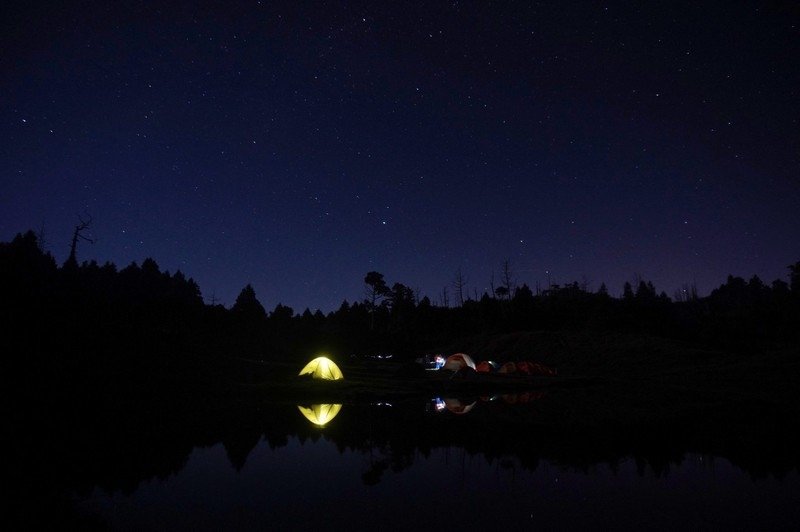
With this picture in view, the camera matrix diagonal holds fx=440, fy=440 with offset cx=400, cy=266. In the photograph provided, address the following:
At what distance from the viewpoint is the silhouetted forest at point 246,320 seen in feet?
115

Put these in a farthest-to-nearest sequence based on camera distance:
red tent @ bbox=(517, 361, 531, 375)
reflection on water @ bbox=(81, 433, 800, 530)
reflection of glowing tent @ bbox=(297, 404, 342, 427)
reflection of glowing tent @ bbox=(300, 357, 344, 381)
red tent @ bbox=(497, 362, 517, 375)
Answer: red tent @ bbox=(497, 362, 517, 375) → red tent @ bbox=(517, 361, 531, 375) → reflection of glowing tent @ bbox=(300, 357, 344, 381) → reflection of glowing tent @ bbox=(297, 404, 342, 427) → reflection on water @ bbox=(81, 433, 800, 530)

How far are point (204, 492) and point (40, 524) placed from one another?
325 centimetres

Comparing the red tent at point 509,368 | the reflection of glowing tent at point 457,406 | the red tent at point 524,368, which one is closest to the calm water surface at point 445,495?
the reflection of glowing tent at point 457,406

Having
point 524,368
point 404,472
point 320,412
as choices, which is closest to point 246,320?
point 524,368

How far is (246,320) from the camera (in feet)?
224

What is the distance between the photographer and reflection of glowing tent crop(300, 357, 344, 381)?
33.2m

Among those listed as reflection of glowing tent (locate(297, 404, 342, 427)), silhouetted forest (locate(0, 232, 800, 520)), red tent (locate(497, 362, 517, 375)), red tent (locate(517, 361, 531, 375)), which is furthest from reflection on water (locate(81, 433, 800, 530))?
red tent (locate(497, 362, 517, 375))

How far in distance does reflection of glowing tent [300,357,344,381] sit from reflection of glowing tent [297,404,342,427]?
8.11 metres

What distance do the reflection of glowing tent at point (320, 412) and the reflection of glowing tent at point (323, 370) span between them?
811 centimetres

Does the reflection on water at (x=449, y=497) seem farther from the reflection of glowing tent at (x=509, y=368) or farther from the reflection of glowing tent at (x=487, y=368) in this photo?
the reflection of glowing tent at (x=487, y=368)

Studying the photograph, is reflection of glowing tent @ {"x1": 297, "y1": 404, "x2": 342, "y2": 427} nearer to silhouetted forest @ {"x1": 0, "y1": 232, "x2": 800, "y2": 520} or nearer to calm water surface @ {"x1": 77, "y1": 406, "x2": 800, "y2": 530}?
silhouetted forest @ {"x1": 0, "y1": 232, "x2": 800, "y2": 520}

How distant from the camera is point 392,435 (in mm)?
16938

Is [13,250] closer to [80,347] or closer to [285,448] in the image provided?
[80,347]

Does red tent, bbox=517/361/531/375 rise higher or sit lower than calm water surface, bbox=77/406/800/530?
higher
